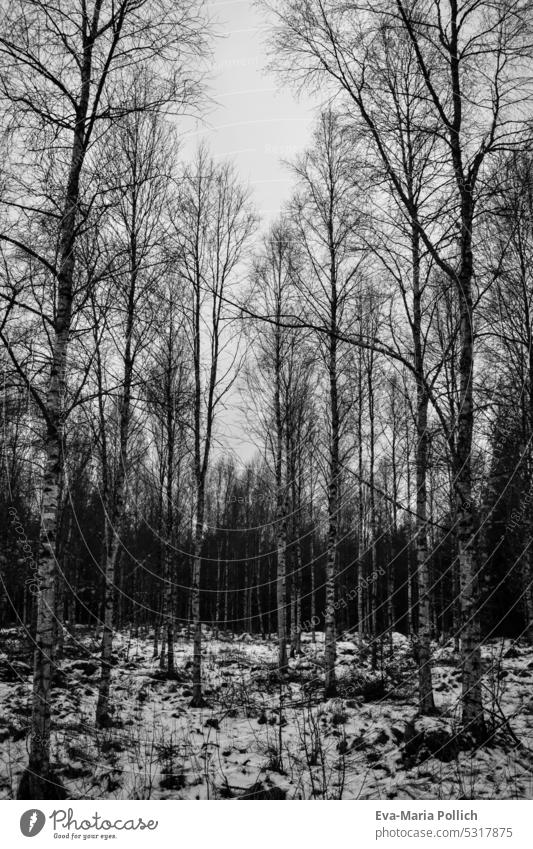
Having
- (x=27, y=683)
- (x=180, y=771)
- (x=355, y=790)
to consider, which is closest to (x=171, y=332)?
(x=27, y=683)

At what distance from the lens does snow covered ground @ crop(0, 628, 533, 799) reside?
16.5ft

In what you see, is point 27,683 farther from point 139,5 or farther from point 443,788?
point 139,5

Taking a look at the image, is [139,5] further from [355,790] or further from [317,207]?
[355,790]

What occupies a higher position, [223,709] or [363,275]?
[363,275]

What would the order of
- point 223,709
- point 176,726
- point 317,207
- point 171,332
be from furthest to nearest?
point 171,332 < point 317,207 < point 223,709 < point 176,726

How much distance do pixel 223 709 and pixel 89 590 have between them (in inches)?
928

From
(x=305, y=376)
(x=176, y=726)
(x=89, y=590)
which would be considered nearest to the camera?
(x=176, y=726)

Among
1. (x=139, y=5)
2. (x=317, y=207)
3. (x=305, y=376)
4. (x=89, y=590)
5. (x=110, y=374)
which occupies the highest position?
(x=317, y=207)

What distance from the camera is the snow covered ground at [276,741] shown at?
503cm

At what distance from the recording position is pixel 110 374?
9.46 meters

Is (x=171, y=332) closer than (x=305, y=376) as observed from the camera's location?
Yes

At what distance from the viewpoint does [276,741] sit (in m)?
6.86

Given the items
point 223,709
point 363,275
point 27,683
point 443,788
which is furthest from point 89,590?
point 443,788
